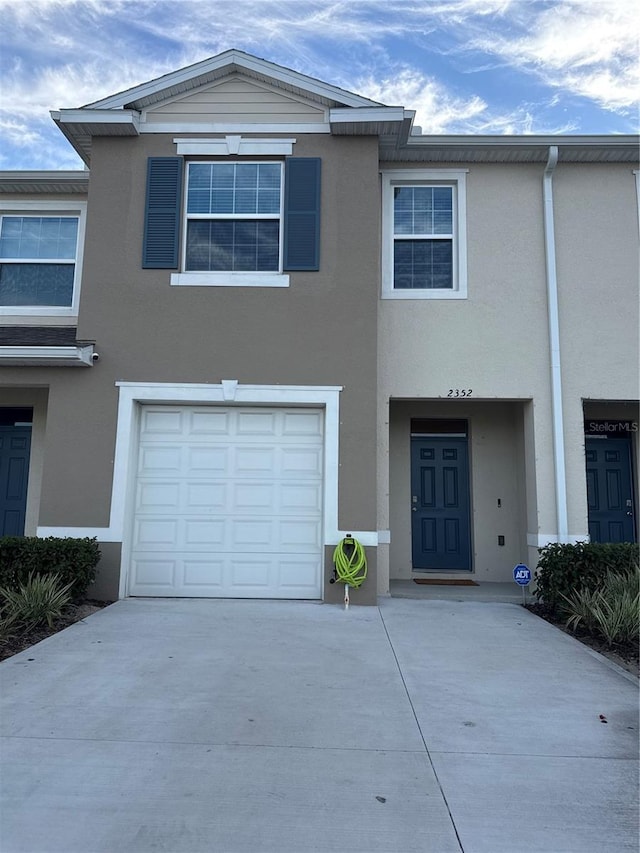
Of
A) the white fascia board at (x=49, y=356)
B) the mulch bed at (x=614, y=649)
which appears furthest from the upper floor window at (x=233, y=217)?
the mulch bed at (x=614, y=649)

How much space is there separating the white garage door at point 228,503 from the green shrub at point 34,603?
1.50 meters

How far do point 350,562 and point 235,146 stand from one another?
5825 mm

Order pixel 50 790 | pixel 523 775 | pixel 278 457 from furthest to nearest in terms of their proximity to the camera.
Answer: pixel 278 457 → pixel 523 775 → pixel 50 790

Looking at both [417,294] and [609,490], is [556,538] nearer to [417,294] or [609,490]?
[609,490]

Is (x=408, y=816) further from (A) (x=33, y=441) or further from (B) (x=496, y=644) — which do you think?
(A) (x=33, y=441)

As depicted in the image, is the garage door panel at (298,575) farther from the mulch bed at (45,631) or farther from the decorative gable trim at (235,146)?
the decorative gable trim at (235,146)

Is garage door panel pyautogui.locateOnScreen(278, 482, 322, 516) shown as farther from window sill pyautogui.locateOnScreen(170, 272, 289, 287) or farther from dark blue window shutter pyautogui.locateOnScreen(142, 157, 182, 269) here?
dark blue window shutter pyautogui.locateOnScreen(142, 157, 182, 269)

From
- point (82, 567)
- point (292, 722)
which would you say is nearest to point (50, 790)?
point (292, 722)

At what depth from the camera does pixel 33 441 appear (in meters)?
10.1

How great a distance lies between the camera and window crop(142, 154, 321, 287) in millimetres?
8359

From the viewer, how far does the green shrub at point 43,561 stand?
23.3 feet

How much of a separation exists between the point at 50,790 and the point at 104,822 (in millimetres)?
457

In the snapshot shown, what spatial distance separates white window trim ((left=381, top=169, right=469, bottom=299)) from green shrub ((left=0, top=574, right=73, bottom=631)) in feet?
18.9

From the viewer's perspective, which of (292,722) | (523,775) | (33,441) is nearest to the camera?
(523,775)
